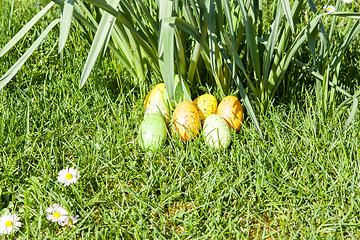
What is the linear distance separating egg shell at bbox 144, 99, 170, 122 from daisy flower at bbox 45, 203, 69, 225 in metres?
0.65

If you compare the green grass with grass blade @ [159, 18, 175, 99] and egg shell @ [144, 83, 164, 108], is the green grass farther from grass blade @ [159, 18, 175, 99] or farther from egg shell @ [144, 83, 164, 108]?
grass blade @ [159, 18, 175, 99]

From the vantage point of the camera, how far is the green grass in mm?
1465

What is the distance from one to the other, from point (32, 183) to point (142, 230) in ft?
1.88

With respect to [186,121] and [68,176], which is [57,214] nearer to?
[68,176]

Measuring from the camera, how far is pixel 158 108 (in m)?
1.80

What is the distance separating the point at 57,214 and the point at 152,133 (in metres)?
0.57

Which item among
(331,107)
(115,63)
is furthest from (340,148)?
(115,63)

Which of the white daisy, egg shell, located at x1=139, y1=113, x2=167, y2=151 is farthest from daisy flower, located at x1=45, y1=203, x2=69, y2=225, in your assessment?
egg shell, located at x1=139, y1=113, x2=167, y2=151

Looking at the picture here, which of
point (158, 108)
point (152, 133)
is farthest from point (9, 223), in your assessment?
point (158, 108)

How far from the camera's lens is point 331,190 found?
60.7 inches

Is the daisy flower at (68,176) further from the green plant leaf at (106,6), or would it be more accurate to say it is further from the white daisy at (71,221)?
the green plant leaf at (106,6)

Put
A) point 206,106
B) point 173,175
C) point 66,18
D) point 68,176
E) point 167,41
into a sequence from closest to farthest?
point 66,18 < point 167,41 < point 68,176 < point 173,175 < point 206,106

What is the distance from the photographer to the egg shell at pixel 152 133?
1.72 metres

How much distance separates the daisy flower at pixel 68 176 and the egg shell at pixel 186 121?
0.53 m
